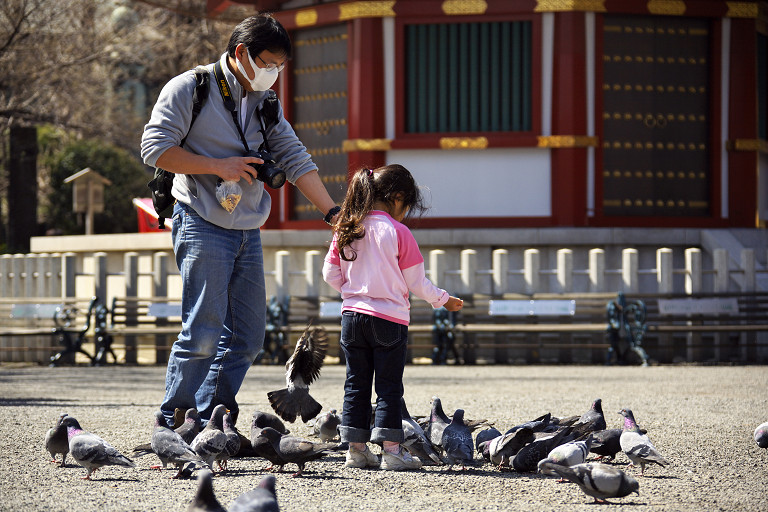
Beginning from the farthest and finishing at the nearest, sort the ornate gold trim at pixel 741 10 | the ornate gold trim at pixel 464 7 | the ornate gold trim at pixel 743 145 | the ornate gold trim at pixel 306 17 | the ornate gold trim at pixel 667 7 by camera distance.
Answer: the ornate gold trim at pixel 306 17 → the ornate gold trim at pixel 743 145 → the ornate gold trim at pixel 741 10 → the ornate gold trim at pixel 667 7 → the ornate gold trim at pixel 464 7

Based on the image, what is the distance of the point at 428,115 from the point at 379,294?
11.6 metres

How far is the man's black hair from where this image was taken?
5.52 meters

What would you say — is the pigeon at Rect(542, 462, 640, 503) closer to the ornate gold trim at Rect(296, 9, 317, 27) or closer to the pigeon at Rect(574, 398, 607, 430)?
the pigeon at Rect(574, 398, 607, 430)

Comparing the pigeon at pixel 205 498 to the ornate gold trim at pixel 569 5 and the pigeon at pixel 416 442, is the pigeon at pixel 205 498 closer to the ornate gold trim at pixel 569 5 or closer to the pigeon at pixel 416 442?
the pigeon at pixel 416 442

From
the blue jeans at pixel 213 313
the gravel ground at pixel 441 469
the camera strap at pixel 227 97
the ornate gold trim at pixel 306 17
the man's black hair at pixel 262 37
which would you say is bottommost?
the gravel ground at pixel 441 469

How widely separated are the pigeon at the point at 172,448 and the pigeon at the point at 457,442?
48.2 inches

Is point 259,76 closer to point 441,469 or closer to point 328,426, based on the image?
point 328,426

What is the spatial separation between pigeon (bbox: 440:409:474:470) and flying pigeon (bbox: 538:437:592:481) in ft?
1.92

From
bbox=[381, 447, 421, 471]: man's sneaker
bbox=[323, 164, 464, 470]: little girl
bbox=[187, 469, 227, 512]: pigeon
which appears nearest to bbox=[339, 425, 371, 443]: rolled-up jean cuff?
bbox=[323, 164, 464, 470]: little girl

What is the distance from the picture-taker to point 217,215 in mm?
5492

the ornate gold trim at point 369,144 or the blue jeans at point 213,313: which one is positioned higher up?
the ornate gold trim at point 369,144

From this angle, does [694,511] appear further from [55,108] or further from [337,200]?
[55,108]

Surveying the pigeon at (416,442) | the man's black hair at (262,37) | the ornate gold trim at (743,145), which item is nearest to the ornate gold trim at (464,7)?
the ornate gold trim at (743,145)

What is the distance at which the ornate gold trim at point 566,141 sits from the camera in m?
16.1
